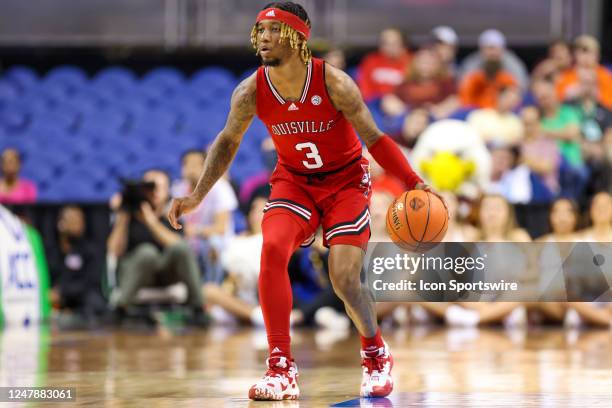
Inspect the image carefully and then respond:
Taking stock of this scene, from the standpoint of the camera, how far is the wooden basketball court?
17.1 feet

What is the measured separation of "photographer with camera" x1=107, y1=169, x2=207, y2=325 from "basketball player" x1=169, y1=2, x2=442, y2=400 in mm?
5270

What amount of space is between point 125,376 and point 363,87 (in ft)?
26.4

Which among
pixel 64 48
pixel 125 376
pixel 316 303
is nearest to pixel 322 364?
pixel 125 376

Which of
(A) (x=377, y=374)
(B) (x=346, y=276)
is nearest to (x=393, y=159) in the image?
(B) (x=346, y=276)

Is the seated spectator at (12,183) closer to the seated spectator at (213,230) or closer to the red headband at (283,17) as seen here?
the seated spectator at (213,230)

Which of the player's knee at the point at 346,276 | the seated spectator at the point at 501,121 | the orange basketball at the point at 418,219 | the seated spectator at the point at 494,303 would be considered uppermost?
the seated spectator at the point at 501,121

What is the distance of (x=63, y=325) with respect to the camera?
34.7 ft

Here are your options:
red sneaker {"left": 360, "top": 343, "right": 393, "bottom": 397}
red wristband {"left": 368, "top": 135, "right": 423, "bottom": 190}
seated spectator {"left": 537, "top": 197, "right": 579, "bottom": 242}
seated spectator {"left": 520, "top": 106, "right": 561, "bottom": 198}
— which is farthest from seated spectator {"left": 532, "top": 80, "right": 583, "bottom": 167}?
red sneaker {"left": 360, "top": 343, "right": 393, "bottom": 397}

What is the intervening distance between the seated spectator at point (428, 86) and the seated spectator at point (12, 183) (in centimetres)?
442

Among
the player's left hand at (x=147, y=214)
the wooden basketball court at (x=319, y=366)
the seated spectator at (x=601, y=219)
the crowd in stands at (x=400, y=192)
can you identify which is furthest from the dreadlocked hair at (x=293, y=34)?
the player's left hand at (x=147, y=214)

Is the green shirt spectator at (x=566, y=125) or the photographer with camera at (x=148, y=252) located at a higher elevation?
the green shirt spectator at (x=566, y=125)

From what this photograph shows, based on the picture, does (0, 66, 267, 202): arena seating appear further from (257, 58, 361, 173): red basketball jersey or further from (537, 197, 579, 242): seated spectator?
(257, 58, 361, 173): red basketball jersey

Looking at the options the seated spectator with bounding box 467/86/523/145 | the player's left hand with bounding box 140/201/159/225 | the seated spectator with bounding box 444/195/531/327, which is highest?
the seated spectator with bounding box 467/86/523/145

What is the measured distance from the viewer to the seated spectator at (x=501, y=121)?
12.3 meters
